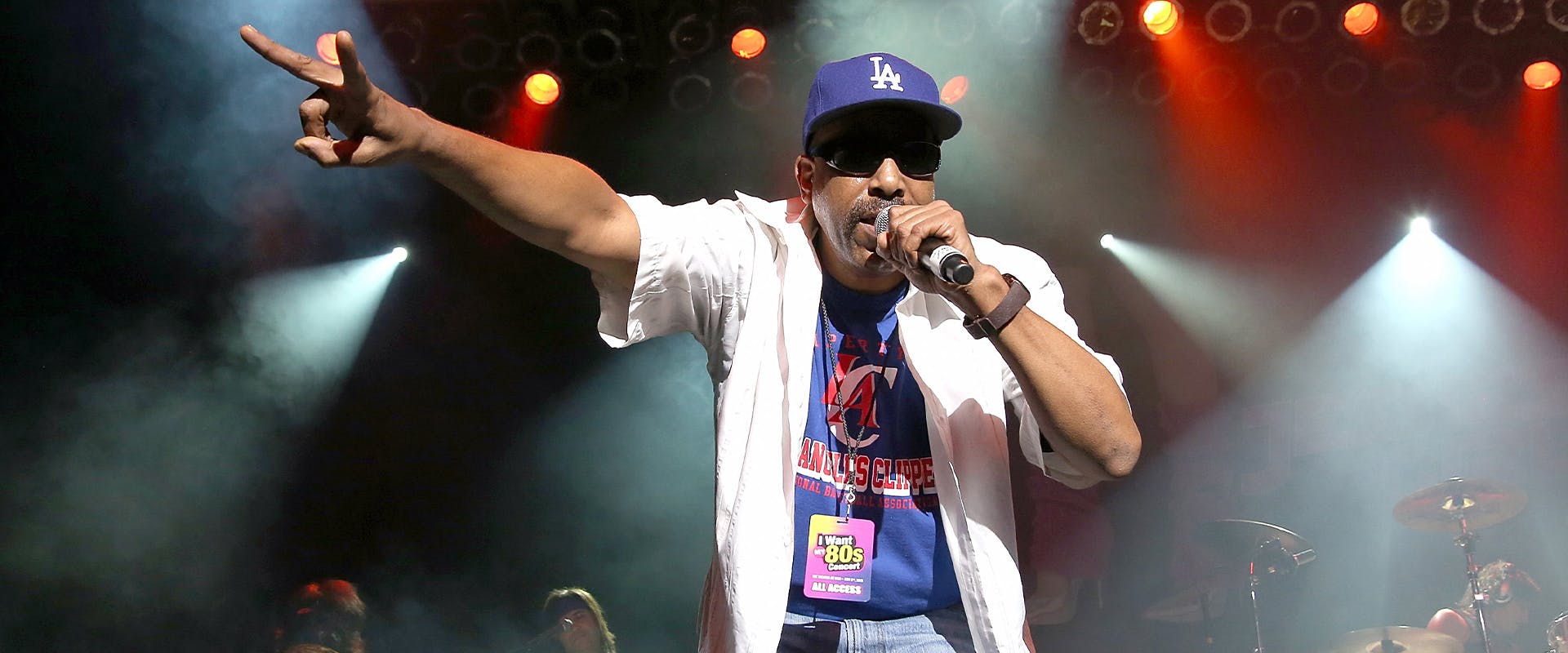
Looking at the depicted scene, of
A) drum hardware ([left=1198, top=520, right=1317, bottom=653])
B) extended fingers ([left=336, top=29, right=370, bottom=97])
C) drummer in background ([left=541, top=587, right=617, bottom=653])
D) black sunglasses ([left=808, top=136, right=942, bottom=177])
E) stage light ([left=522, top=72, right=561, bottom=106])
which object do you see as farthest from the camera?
stage light ([left=522, top=72, right=561, bottom=106])

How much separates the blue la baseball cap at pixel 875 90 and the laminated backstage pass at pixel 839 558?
0.76 metres

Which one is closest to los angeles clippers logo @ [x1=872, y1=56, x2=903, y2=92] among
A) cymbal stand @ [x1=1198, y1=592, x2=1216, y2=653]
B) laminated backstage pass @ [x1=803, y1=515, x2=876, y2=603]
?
laminated backstage pass @ [x1=803, y1=515, x2=876, y2=603]

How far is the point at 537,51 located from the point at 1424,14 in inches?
189

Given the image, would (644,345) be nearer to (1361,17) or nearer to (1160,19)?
(1160,19)

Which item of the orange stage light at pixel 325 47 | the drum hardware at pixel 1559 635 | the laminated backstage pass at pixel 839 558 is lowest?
the laminated backstage pass at pixel 839 558

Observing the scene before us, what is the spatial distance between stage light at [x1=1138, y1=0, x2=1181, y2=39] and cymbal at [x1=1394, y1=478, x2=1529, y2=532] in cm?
268

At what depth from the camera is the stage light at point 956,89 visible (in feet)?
18.7

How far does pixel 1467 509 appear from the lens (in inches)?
200

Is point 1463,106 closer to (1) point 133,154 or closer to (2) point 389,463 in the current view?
(2) point 389,463

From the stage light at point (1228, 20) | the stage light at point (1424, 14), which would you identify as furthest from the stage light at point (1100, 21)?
the stage light at point (1424, 14)

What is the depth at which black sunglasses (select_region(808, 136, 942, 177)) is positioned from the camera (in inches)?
76.9

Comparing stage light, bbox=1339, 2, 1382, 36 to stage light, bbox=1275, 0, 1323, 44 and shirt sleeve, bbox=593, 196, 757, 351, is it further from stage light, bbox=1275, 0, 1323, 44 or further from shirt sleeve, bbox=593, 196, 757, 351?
shirt sleeve, bbox=593, 196, 757, 351

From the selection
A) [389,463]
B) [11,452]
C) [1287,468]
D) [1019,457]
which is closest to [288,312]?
[389,463]

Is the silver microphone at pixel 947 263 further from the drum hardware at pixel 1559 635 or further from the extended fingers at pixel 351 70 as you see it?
the drum hardware at pixel 1559 635
